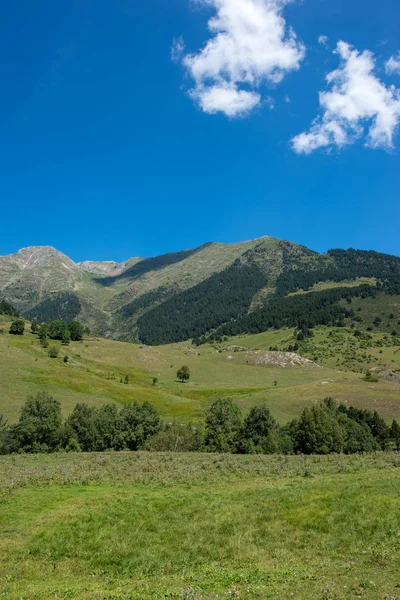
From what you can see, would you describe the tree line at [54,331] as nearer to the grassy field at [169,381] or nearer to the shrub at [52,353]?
the grassy field at [169,381]

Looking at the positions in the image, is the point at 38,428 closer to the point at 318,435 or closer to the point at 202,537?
the point at 318,435

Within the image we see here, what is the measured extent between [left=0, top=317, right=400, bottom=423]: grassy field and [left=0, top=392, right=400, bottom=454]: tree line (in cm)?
1712

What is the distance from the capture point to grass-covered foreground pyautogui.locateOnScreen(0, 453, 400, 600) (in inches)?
566

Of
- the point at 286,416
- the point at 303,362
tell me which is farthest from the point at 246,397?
the point at 303,362

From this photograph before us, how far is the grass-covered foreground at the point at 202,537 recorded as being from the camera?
14.4 meters

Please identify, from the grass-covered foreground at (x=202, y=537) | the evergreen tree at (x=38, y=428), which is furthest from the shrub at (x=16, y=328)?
the grass-covered foreground at (x=202, y=537)

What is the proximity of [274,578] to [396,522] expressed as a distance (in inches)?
335

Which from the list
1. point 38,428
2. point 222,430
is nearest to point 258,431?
point 222,430

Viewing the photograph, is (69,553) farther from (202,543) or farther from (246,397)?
(246,397)

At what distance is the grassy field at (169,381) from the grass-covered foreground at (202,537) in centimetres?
6520

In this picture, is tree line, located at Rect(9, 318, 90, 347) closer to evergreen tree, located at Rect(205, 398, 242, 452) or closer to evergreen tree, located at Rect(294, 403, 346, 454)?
evergreen tree, located at Rect(205, 398, 242, 452)

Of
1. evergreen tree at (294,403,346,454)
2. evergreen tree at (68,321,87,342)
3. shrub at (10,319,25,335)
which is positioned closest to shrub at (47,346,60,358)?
shrub at (10,319,25,335)

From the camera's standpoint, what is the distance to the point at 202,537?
2017cm

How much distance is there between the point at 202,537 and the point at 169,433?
2074 inches
